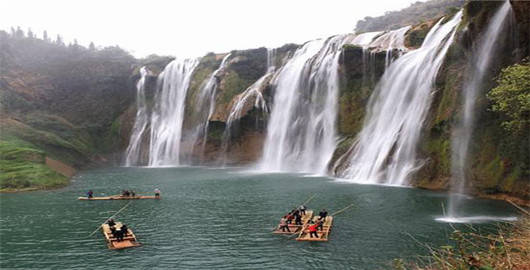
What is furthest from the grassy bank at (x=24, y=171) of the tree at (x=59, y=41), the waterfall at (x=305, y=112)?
the tree at (x=59, y=41)

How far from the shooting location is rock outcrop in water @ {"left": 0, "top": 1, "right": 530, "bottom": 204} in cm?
3203

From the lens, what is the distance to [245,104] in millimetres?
67688

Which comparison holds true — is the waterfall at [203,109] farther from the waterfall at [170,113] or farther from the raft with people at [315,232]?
the raft with people at [315,232]

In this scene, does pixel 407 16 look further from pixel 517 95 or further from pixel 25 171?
pixel 25 171

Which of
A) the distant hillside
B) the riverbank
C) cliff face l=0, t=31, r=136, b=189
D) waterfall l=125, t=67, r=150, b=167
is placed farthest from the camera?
the distant hillside

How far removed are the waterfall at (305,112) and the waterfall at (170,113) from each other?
20.1 metres

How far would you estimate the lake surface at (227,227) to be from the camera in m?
19.2

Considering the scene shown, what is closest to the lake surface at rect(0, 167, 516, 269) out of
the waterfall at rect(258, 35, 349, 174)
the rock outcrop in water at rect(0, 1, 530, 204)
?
the rock outcrop in water at rect(0, 1, 530, 204)

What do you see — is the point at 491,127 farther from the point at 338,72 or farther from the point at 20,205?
the point at 20,205

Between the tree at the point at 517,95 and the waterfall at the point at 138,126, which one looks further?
the waterfall at the point at 138,126

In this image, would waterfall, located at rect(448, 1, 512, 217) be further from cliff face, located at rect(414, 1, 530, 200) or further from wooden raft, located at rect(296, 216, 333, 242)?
wooden raft, located at rect(296, 216, 333, 242)

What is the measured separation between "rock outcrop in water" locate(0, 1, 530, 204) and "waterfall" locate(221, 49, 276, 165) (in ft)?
1.50

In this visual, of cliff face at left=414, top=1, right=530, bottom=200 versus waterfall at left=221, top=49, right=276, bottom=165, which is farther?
waterfall at left=221, top=49, right=276, bottom=165

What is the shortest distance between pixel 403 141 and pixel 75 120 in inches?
2827
